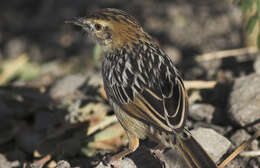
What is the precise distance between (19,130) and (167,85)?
2.62 metres

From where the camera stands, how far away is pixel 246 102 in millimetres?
5156

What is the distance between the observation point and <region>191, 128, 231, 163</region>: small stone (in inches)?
186

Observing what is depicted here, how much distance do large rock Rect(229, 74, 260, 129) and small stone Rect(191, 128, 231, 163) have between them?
360 mm

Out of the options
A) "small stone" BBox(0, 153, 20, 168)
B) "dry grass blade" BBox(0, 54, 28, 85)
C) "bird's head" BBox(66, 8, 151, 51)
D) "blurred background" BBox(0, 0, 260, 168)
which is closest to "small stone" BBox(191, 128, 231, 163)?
"blurred background" BBox(0, 0, 260, 168)

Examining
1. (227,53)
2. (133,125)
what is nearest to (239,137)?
(133,125)

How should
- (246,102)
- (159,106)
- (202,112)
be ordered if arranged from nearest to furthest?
(159,106) < (246,102) < (202,112)

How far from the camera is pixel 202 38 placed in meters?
8.45

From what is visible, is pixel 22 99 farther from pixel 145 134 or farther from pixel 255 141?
pixel 255 141

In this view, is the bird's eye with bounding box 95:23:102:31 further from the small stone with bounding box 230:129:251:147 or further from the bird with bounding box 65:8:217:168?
the small stone with bounding box 230:129:251:147

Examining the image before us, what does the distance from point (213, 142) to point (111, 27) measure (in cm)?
171

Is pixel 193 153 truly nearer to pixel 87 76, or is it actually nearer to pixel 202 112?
pixel 202 112

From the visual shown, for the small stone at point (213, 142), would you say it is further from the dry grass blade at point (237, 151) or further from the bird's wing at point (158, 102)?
the bird's wing at point (158, 102)

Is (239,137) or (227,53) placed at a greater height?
(227,53)

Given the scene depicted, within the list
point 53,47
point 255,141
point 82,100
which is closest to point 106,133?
point 82,100
